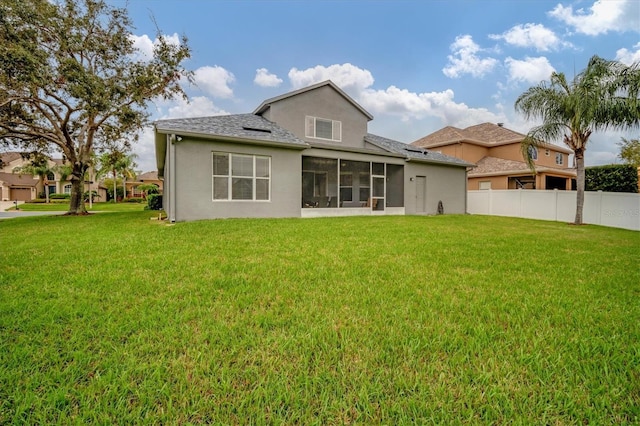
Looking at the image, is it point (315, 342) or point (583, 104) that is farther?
point (583, 104)

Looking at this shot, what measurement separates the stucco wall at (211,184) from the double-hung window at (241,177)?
182 mm

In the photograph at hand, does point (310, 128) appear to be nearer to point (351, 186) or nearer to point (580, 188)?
point (351, 186)

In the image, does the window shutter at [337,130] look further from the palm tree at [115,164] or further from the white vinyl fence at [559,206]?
the palm tree at [115,164]

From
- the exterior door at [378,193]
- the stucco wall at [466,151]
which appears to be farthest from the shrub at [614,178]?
the exterior door at [378,193]

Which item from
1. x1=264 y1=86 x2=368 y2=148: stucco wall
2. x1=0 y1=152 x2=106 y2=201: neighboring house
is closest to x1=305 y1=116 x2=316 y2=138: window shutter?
x1=264 y1=86 x2=368 y2=148: stucco wall

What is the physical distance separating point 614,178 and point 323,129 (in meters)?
17.5

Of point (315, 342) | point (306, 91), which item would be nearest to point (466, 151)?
point (306, 91)

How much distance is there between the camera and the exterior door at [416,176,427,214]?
16.7 meters

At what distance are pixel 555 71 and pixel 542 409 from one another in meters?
16.4

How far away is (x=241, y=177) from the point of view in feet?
38.0

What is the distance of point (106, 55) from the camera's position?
15.0 meters

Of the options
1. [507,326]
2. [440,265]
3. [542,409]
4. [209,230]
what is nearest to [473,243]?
[440,265]

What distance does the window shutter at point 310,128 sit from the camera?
596 inches

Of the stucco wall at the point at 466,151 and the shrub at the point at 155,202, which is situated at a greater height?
the stucco wall at the point at 466,151
